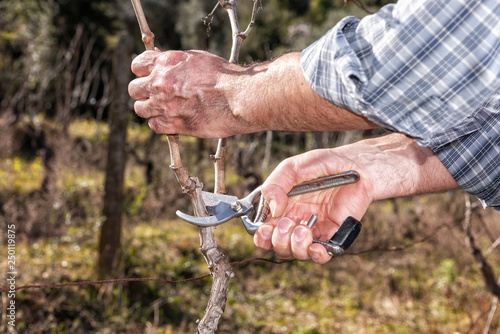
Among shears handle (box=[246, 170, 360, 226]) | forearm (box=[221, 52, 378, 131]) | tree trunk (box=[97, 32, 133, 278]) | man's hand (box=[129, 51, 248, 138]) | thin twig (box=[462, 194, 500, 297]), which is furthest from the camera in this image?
tree trunk (box=[97, 32, 133, 278])

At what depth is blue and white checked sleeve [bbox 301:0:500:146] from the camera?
104 cm

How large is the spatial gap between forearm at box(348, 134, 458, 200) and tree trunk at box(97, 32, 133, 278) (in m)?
2.42

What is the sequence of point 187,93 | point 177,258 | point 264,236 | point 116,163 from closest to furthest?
point 187,93 → point 264,236 → point 116,163 → point 177,258

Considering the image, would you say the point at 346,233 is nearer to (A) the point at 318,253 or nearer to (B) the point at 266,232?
(A) the point at 318,253

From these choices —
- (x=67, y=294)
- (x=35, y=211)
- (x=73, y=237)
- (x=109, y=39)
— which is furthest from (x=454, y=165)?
(x=109, y=39)

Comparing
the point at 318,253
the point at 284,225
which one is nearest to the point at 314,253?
the point at 318,253

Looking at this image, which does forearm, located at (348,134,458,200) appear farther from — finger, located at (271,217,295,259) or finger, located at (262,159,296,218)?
finger, located at (271,217,295,259)

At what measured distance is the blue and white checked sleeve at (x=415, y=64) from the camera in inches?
40.9

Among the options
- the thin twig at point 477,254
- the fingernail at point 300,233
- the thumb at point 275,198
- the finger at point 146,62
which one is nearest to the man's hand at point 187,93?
the finger at point 146,62

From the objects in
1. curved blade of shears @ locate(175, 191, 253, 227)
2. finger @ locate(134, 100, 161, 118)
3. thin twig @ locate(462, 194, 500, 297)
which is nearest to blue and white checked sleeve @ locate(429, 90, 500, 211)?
curved blade of shears @ locate(175, 191, 253, 227)

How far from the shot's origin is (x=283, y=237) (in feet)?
4.66

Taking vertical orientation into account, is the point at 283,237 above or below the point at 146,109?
below

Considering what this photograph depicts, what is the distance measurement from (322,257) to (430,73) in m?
0.63

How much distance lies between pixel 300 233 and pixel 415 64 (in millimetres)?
606
